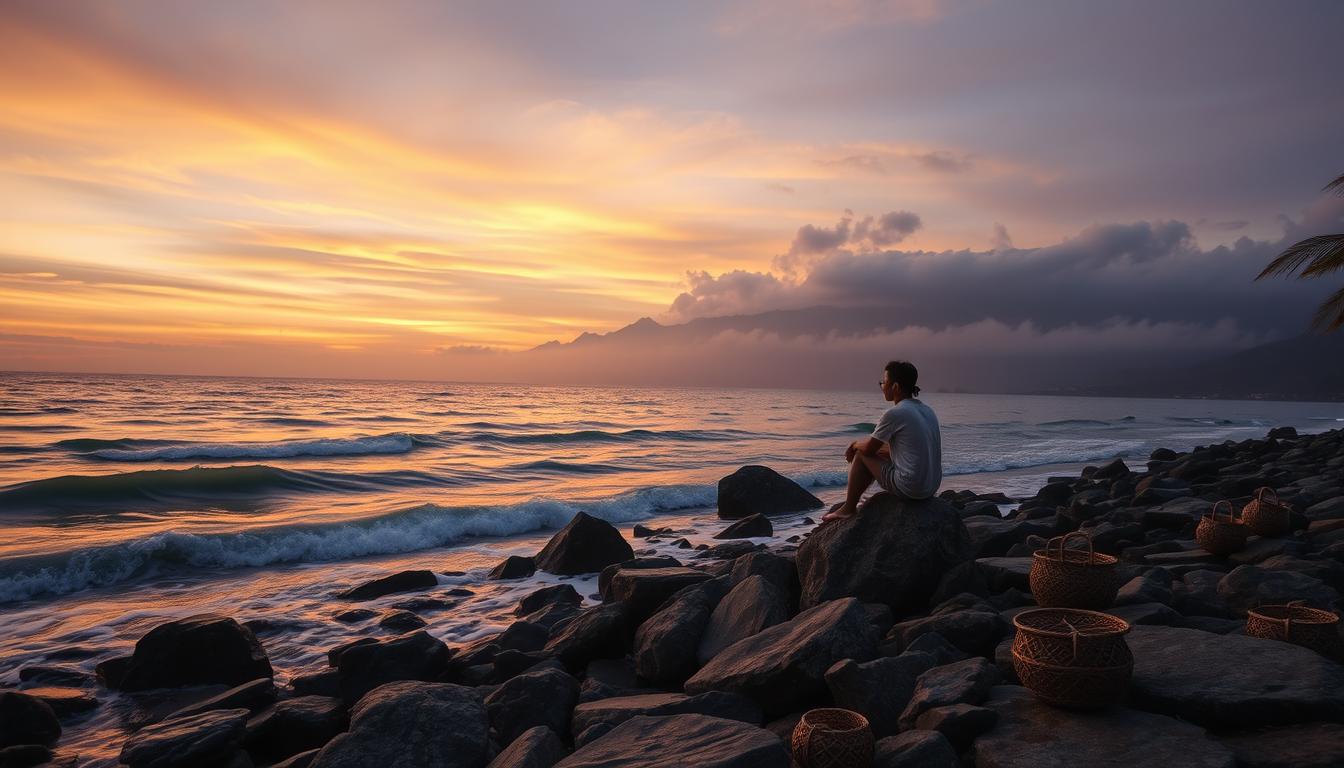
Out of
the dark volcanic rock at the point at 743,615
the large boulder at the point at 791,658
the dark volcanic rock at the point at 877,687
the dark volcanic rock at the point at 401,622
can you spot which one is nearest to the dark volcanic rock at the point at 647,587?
the dark volcanic rock at the point at 743,615

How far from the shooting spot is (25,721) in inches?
232

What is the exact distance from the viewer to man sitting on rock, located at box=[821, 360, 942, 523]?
21.5 feet

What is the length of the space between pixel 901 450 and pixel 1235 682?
3032mm

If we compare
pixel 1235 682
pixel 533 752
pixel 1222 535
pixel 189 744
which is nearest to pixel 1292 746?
pixel 1235 682

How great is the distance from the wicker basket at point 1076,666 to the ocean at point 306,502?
22.0 feet

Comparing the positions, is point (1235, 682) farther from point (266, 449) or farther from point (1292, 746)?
point (266, 449)

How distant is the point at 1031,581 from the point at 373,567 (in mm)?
10845

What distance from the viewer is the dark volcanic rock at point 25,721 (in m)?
5.81

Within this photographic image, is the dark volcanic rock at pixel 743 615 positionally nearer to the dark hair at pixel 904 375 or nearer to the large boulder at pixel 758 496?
the dark hair at pixel 904 375

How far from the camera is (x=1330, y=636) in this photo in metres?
4.60

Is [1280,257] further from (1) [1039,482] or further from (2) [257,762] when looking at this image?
(2) [257,762]

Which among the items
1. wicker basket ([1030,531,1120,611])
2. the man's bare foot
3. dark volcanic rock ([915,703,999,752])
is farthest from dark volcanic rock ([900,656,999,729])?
the man's bare foot

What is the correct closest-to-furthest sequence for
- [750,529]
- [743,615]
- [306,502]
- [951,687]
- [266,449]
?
[951,687] → [743,615] → [750,529] → [306,502] → [266,449]

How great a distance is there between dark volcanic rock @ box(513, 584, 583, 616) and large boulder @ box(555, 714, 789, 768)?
17.2ft
